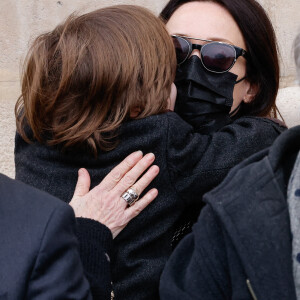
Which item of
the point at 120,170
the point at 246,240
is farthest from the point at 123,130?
the point at 246,240

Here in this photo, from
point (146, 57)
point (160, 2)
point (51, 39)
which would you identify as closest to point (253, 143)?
point (146, 57)

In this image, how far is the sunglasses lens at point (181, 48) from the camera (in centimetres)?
198

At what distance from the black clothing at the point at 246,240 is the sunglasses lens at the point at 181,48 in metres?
0.75

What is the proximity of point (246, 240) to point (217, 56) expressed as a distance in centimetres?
94

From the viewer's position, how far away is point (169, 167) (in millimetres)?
1704

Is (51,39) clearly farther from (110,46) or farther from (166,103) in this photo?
(166,103)

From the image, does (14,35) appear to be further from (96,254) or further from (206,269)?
(206,269)

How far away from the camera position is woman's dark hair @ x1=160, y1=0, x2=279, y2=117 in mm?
2096

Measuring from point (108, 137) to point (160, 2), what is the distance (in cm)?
186

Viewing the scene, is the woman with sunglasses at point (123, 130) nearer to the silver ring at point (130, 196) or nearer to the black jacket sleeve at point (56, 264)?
the silver ring at point (130, 196)

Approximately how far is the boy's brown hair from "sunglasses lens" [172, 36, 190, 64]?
0.18 m

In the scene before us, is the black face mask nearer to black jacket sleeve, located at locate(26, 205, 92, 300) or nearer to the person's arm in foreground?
the person's arm in foreground

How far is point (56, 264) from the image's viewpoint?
1194 millimetres

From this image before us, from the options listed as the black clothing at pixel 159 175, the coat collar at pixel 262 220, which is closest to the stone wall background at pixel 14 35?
the black clothing at pixel 159 175
